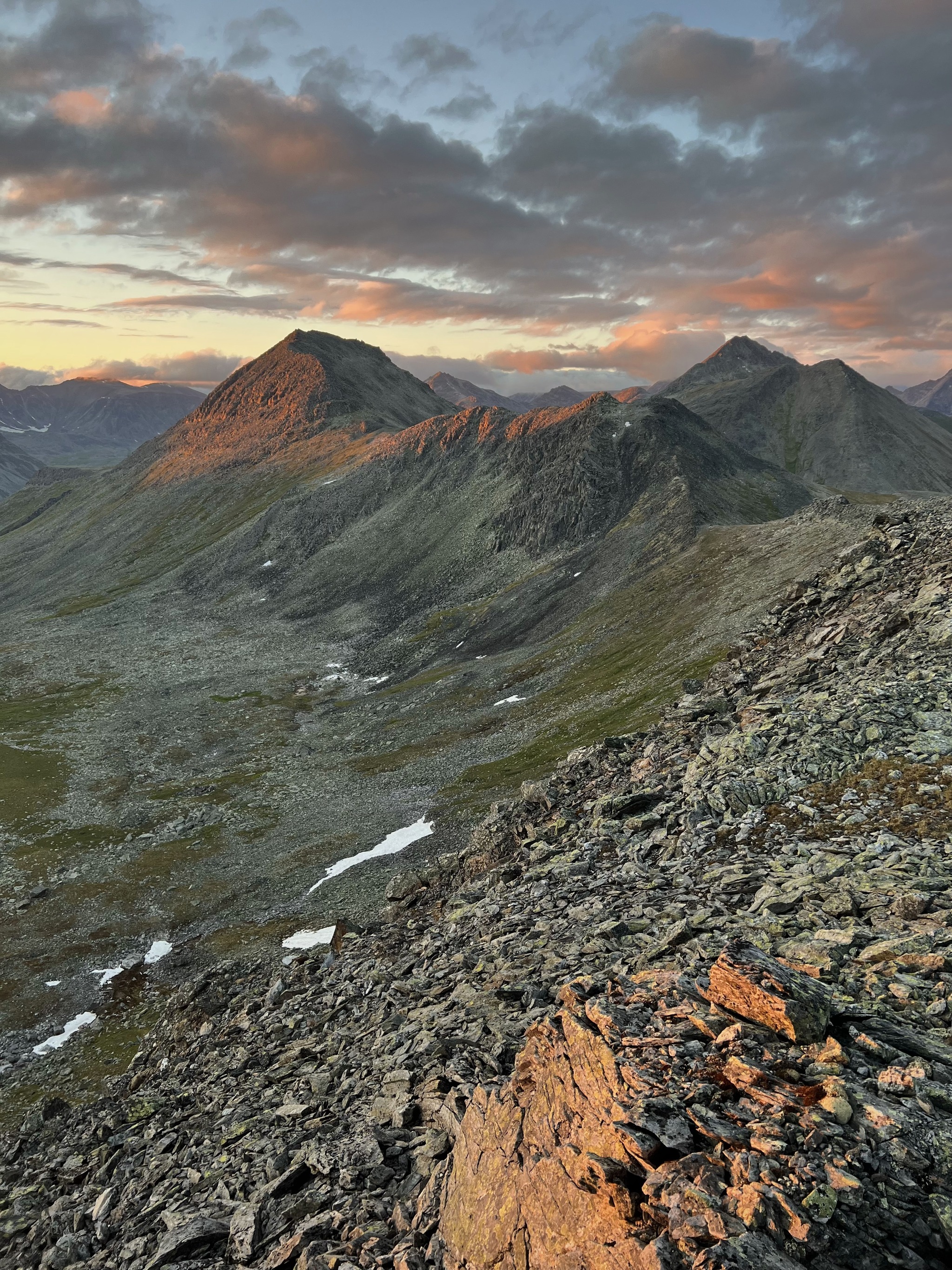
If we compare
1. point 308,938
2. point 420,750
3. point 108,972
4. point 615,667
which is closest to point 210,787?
point 420,750

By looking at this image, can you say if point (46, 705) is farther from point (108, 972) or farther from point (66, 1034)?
point (66, 1034)

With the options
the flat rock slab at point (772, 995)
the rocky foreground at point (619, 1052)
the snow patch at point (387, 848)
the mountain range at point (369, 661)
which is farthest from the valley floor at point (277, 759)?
the flat rock slab at point (772, 995)

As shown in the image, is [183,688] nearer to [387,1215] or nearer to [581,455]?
[581,455]

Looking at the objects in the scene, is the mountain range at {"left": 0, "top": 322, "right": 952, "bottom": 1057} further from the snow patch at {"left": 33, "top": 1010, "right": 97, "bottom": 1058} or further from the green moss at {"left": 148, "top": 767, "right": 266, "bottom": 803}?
the snow patch at {"left": 33, "top": 1010, "right": 97, "bottom": 1058}

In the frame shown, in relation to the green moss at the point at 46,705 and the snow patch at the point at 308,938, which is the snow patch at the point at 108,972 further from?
the green moss at the point at 46,705

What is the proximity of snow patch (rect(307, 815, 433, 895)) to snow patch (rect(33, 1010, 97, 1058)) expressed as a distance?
1579 cm

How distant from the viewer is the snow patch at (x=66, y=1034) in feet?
140

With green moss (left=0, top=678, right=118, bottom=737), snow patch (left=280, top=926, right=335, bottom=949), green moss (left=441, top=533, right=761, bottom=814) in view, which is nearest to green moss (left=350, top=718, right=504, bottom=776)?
green moss (left=441, top=533, right=761, bottom=814)

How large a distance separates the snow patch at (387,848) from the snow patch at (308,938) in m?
7.66

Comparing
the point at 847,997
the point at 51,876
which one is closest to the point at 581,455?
the point at 51,876

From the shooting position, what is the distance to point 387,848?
5797 cm

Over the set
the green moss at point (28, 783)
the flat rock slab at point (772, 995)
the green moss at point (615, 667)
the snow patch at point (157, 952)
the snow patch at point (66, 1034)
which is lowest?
the green moss at point (28, 783)

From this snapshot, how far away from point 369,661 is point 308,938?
8085 centimetres

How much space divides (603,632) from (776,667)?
170 feet
